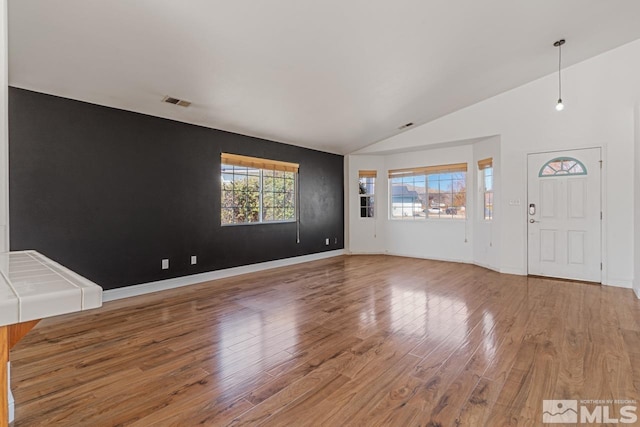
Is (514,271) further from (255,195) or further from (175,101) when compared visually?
(175,101)

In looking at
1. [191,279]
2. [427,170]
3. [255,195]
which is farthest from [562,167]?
[191,279]

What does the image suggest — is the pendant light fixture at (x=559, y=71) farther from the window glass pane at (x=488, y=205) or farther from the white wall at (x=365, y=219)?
the white wall at (x=365, y=219)

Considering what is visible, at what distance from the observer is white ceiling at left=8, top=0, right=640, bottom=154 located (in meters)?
2.57

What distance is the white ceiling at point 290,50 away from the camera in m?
2.57

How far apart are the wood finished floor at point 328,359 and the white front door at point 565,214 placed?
83 cm

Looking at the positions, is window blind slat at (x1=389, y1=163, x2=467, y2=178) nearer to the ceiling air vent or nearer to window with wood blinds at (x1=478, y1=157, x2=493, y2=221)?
window with wood blinds at (x1=478, y1=157, x2=493, y2=221)

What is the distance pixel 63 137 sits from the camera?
3.57m

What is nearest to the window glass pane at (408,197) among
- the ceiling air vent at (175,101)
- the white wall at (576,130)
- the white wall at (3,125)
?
the white wall at (576,130)

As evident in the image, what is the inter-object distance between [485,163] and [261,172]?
408 centimetres

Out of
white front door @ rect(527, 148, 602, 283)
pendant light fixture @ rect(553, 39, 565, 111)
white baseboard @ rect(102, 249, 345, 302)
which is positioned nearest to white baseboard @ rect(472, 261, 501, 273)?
white front door @ rect(527, 148, 602, 283)

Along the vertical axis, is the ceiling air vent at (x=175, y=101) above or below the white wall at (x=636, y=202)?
above

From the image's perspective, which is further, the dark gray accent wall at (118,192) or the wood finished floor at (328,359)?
the dark gray accent wall at (118,192)

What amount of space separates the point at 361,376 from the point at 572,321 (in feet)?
7.84

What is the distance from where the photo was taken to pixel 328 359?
2.34 m
